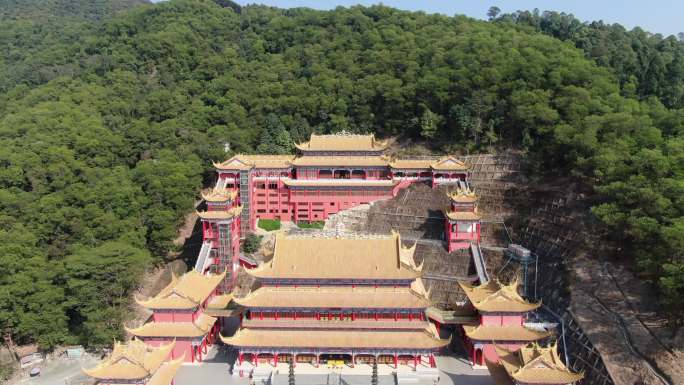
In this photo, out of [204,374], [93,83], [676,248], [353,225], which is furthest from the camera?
[93,83]

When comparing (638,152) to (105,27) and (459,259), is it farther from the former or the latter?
(105,27)

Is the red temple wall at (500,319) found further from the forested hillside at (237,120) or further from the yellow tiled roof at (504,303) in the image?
the forested hillside at (237,120)

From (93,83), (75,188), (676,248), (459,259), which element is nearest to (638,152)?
(676,248)

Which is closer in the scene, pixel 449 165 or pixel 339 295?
pixel 339 295

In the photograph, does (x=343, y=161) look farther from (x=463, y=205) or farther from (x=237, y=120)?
(x=237, y=120)

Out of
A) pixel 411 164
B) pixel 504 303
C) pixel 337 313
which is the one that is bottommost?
pixel 337 313

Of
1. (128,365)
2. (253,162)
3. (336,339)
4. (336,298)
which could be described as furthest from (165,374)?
(253,162)

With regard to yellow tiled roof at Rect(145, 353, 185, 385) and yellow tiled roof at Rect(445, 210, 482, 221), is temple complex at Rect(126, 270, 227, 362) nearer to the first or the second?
yellow tiled roof at Rect(145, 353, 185, 385)

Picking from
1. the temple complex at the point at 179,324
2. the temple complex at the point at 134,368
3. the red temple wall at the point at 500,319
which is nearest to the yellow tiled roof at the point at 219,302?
the temple complex at the point at 179,324
